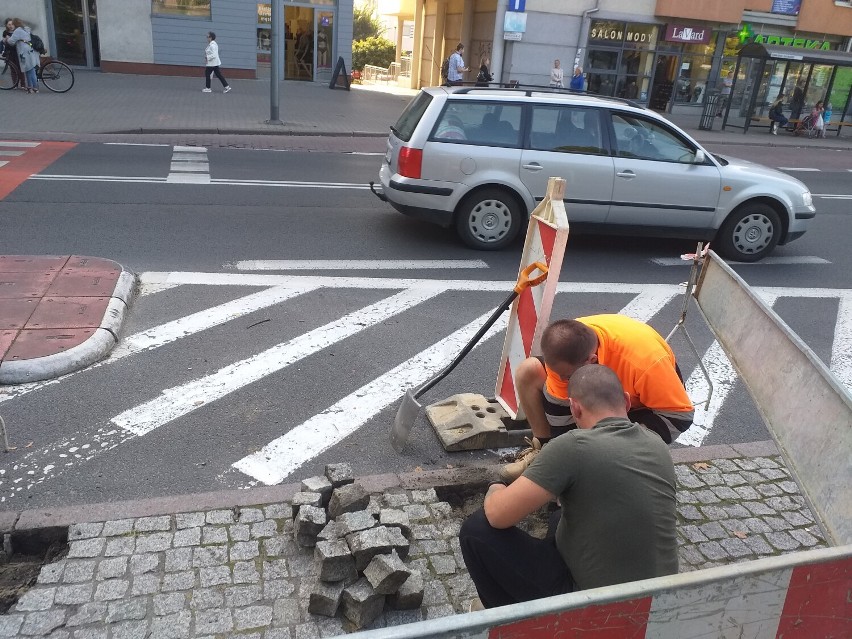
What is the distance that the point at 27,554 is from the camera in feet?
11.3

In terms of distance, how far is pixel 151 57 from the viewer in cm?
2398

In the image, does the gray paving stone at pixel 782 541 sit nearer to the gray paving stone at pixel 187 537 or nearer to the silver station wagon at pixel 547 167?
the gray paving stone at pixel 187 537

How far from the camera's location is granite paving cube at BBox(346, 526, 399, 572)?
3154 mm

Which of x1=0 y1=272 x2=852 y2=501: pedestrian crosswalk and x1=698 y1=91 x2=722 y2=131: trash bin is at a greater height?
x1=698 y1=91 x2=722 y2=131: trash bin

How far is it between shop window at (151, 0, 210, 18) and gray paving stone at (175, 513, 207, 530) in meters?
23.6

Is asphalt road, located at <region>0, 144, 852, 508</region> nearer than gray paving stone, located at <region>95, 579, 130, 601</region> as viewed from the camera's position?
No

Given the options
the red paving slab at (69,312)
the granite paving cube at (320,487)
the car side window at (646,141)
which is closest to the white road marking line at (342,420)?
the granite paving cube at (320,487)

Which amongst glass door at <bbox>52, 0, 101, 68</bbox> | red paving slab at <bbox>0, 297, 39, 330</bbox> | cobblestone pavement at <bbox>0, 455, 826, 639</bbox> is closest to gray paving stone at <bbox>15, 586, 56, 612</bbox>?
cobblestone pavement at <bbox>0, 455, 826, 639</bbox>

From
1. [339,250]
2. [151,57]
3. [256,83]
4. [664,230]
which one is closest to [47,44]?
[151,57]

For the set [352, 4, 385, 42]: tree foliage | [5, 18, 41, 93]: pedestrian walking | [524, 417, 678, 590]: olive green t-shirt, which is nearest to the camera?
[524, 417, 678, 590]: olive green t-shirt

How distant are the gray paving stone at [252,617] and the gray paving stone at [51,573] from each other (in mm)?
827

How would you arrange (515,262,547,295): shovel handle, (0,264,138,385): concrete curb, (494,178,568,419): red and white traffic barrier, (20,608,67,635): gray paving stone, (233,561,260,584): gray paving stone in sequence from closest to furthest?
(20,608,67,635): gray paving stone
(233,561,260,584): gray paving stone
(494,178,568,419): red and white traffic barrier
(515,262,547,295): shovel handle
(0,264,138,385): concrete curb

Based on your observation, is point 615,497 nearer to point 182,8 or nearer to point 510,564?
point 510,564

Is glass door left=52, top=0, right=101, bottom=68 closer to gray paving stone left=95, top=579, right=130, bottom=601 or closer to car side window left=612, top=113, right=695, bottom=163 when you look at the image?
car side window left=612, top=113, right=695, bottom=163
